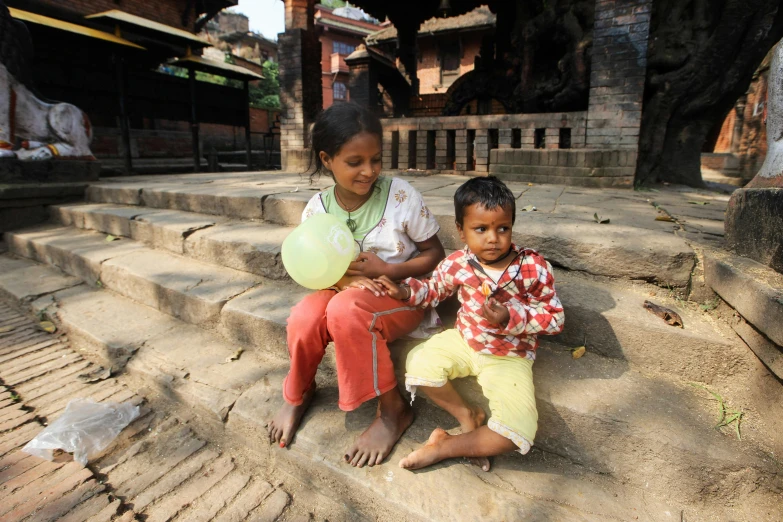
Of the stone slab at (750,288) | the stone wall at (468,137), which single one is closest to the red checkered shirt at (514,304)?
the stone slab at (750,288)

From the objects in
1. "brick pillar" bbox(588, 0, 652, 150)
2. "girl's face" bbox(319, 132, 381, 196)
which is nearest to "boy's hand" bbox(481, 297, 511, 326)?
"girl's face" bbox(319, 132, 381, 196)

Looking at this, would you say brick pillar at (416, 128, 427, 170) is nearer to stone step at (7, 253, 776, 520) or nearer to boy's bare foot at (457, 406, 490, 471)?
stone step at (7, 253, 776, 520)

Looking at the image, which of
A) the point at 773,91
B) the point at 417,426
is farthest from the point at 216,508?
the point at 773,91

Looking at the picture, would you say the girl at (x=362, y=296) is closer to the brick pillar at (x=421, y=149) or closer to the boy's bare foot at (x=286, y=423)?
the boy's bare foot at (x=286, y=423)

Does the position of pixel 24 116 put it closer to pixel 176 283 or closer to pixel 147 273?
pixel 147 273

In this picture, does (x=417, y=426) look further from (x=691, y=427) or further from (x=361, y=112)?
(x=361, y=112)

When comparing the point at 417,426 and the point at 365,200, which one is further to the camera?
the point at 365,200

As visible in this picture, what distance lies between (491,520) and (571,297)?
92cm

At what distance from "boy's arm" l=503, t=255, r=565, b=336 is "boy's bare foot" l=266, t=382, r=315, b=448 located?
825 millimetres

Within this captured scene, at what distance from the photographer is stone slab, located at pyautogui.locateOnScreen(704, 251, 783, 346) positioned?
1215 mm

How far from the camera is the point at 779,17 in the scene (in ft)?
15.0

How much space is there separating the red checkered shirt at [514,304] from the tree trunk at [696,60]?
4163mm

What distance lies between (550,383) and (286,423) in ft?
3.16

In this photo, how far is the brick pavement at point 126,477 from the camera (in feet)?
4.71
